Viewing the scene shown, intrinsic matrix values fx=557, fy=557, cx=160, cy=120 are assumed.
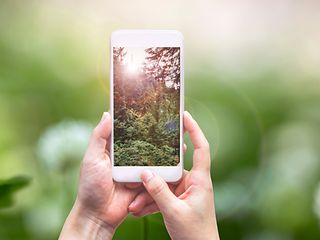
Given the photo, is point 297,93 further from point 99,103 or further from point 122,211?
point 122,211

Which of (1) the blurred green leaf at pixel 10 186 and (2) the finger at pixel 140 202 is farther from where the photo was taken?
(1) the blurred green leaf at pixel 10 186

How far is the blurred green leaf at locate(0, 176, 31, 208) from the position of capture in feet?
4.28

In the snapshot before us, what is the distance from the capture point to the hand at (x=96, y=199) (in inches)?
32.4

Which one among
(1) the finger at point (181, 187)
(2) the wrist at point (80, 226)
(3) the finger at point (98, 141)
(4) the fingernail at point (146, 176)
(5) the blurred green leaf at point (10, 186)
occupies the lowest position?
(5) the blurred green leaf at point (10, 186)

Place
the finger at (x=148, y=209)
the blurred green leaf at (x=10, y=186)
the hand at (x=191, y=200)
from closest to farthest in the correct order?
the hand at (x=191, y=200) < the finger at (x=148, y=209) < the blurred green leaf at (x=10, y=186)

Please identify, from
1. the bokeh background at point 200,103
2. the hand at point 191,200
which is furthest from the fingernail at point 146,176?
the bokeh background at point 200,103

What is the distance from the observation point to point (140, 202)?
2.86 ft

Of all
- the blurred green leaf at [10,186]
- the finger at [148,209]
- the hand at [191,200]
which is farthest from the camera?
the blurred green leaf at [10,186]

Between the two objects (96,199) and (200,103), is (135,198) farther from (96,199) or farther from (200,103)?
(200,103)

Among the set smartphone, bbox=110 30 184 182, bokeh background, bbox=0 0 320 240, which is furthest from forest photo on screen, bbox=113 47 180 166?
bokeh background, bbox=0 0 320 240

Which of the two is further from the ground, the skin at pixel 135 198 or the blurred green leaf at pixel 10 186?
the skin at pixel 135 198

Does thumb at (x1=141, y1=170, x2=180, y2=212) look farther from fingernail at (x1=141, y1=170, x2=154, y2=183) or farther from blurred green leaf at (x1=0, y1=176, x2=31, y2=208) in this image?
blurred green leaf at (x1=0, y1=176, x2=31, y2=208)

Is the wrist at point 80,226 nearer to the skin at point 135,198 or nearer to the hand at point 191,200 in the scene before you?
the skin at point 135,198

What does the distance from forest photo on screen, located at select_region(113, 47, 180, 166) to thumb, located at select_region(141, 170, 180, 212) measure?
0.05 metres
